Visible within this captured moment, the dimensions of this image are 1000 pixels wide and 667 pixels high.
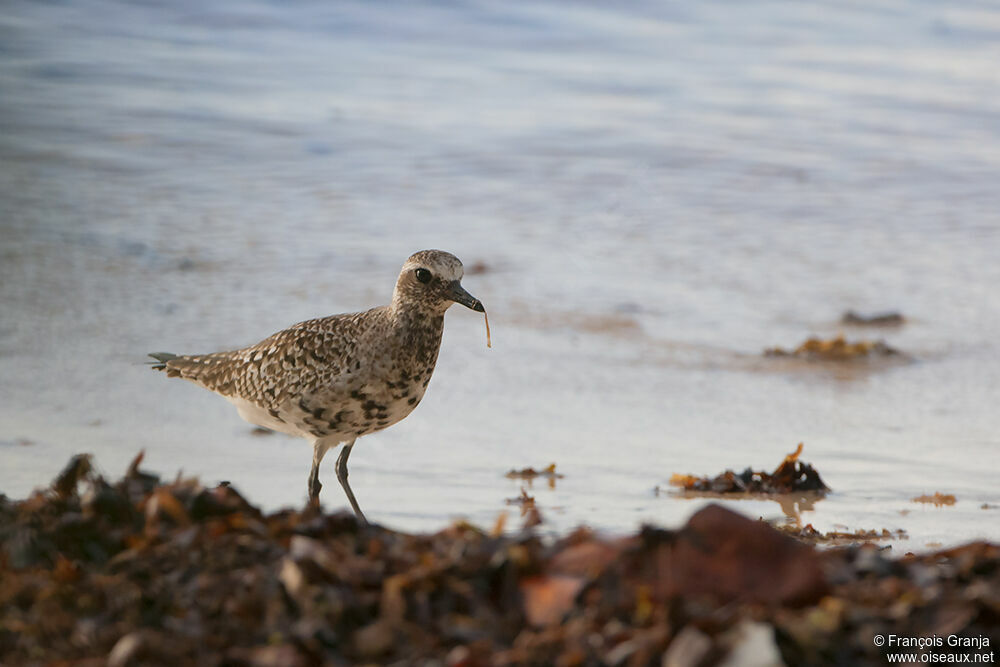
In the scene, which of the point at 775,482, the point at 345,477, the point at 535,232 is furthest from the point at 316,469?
the point at 535,232

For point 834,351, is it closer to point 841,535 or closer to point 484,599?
point 841,535

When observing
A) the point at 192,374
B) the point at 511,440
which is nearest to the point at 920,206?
the point at 511,440

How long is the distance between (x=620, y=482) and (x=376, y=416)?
106 centimetres

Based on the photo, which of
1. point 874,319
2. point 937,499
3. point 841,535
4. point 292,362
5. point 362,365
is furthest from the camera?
point 874,319

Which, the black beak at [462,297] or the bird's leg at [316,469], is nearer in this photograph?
the black beak at [462,297]

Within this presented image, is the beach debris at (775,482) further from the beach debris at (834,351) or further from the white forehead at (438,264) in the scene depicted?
the beach debris at (834,351)

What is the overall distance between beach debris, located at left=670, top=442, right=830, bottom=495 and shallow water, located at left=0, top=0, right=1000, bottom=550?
112 millimetres

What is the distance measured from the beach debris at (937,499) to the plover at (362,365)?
184 cm

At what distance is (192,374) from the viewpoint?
5117mm

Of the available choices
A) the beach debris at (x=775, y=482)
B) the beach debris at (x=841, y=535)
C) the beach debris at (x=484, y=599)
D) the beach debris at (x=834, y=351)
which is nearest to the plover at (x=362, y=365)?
the beach debris at (x=775, y=482)

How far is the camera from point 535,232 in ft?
28.4

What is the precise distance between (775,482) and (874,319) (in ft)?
9.27

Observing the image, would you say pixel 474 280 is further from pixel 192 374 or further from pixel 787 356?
pixel 192 374

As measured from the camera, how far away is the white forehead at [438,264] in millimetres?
4359
